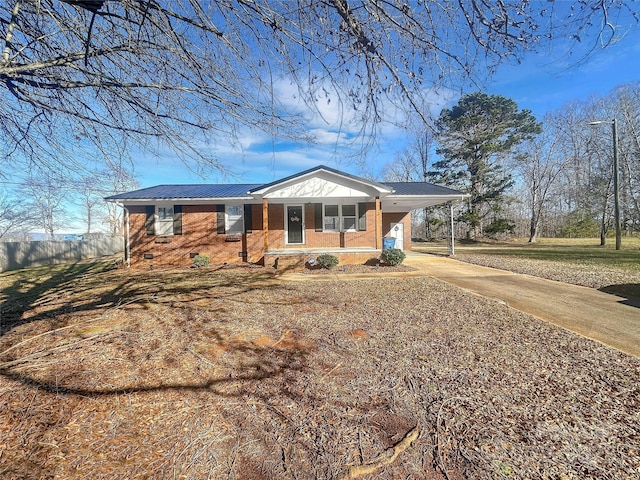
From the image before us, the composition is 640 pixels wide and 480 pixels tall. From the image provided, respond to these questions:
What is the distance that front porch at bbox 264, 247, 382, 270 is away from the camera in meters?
11.0

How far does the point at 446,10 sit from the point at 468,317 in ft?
15.3

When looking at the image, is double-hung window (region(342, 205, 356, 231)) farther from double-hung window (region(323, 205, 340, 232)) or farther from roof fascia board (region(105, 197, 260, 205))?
roof fascia board (region(105, 197, 260, 205))

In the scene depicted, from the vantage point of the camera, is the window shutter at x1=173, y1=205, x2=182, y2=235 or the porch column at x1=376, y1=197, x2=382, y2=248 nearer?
the porch column at x1=376, y1=197, x2=382, y2=248

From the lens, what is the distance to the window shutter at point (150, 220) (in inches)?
513

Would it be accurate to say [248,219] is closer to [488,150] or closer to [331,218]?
[331,218]

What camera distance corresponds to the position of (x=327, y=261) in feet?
35.6

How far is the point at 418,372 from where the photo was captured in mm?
3162

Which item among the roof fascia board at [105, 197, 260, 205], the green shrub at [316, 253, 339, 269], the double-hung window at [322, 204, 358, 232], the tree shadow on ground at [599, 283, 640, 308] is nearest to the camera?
the tree shadow on ground at [599, 283, 640, 308]

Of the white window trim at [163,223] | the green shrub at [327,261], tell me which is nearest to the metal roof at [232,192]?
the white window trim at [163,223]

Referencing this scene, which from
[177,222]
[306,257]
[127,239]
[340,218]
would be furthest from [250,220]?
[127,239]

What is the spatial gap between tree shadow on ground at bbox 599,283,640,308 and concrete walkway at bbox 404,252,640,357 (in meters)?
0.18

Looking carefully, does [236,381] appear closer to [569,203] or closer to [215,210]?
[215,210]

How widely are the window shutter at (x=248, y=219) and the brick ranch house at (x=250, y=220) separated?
5cm

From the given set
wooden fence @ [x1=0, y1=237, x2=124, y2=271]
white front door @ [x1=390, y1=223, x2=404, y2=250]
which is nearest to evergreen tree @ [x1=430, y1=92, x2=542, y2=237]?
white front door @ [x1=390, y1=223, x2=404, y2=250]
